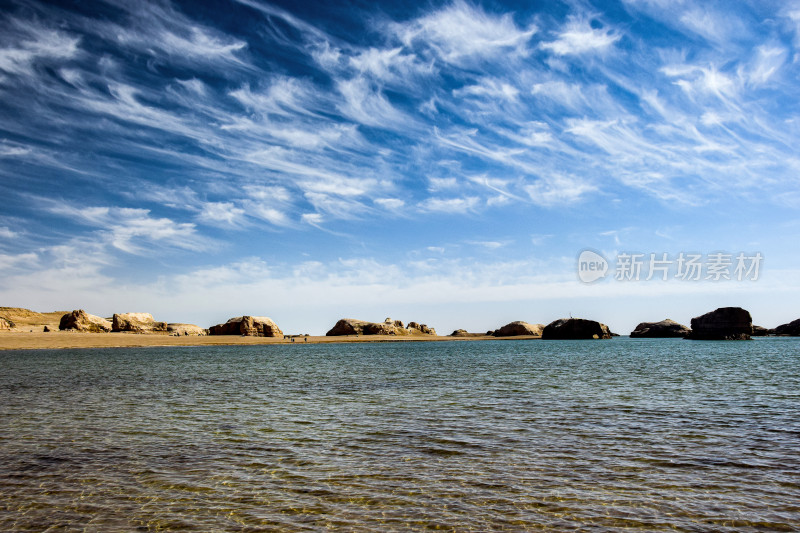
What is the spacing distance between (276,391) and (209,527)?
72.7ft

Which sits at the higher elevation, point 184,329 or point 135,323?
point 135,323

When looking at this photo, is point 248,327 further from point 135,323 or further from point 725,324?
point 725,324

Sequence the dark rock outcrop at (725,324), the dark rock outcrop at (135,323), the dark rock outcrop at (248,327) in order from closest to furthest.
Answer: the dark rock outcrop at (135,323) → the dark rock outcrop at (725,324) → the dark rock outcrop at (248,327)

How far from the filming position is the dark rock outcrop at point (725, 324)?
519ft

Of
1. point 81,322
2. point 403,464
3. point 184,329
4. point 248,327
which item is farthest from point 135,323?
point 403,464

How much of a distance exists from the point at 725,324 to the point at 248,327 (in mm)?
163716

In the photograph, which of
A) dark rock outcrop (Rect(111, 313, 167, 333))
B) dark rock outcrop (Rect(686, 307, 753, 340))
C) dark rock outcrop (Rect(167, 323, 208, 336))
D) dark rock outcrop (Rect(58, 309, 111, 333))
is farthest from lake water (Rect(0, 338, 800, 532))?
dark rock outcrop (Rect(686, 307, 753, 340))

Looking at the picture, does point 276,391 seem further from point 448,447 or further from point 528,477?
point 528,477

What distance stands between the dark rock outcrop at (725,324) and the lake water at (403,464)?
16121 centimetres

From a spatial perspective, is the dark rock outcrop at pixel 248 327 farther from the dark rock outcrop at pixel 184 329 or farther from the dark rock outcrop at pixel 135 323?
the dark rock outcrop at pixel 135 323

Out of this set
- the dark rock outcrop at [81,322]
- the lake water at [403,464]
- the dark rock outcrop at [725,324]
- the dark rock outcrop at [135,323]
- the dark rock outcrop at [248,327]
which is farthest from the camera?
the dark rock outcrop at [248,327]

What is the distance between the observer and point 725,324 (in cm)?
16288

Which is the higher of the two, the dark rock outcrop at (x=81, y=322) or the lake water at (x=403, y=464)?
the dark rock outcrop at (x=81, y=322)

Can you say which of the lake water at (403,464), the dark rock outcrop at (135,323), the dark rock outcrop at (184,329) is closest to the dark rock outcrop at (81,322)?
the dark rock outcrop at (135,323)
